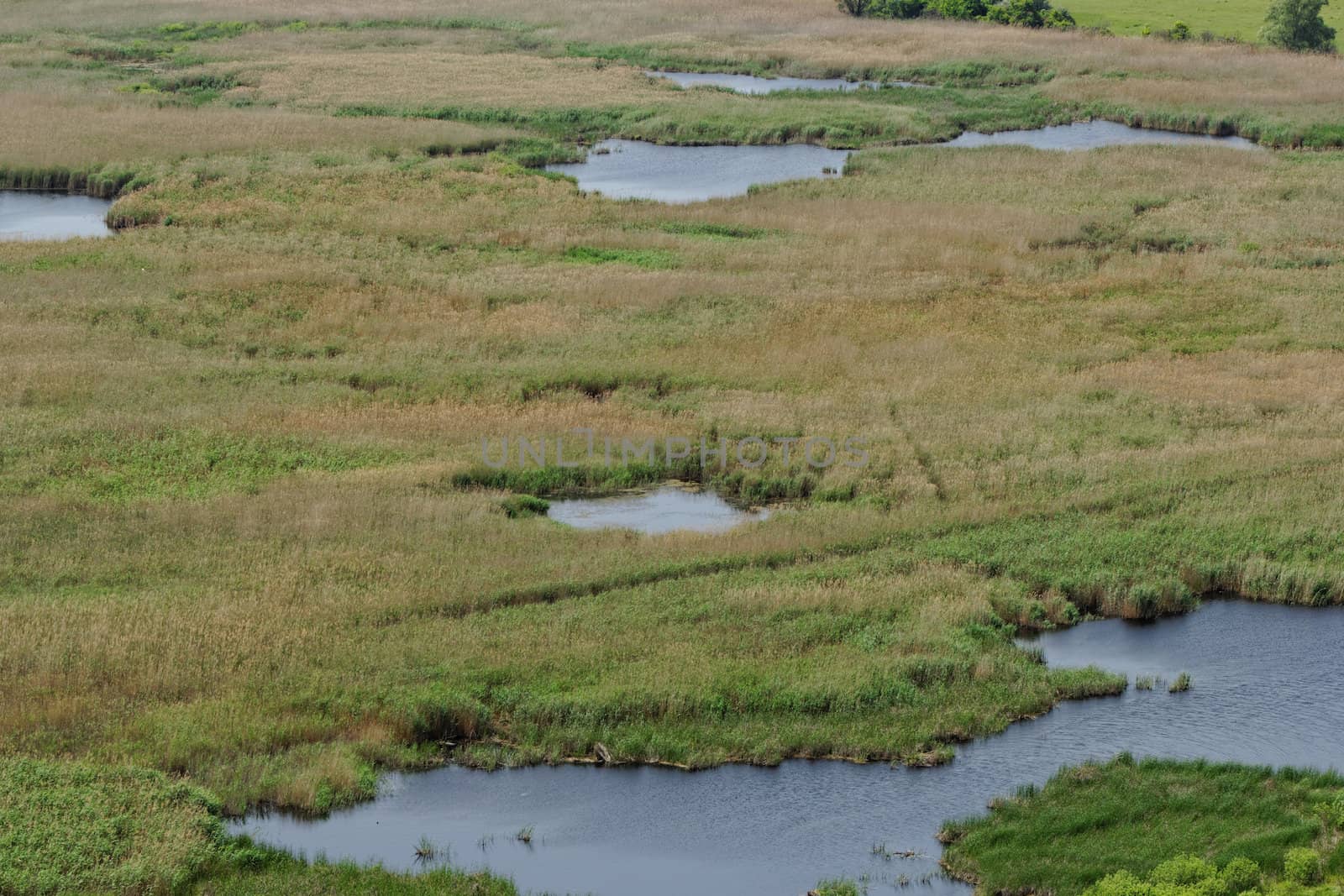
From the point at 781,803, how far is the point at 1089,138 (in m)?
52.8

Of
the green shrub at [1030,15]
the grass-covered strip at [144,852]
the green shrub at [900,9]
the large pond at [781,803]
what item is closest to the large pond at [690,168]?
the large pond at [781,803]

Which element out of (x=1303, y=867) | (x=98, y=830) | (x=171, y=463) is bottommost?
(x=98, y=830)

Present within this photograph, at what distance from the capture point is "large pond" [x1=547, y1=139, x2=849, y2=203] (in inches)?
2158

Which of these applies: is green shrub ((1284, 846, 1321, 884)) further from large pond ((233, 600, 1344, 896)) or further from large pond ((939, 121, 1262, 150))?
large pond ((939, 121, 1262, 150))

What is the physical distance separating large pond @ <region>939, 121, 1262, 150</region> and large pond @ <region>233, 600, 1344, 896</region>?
43933 millimetres

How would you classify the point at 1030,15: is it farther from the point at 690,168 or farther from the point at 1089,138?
the point at 690,168

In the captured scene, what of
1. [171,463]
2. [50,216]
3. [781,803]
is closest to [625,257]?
[171,463]

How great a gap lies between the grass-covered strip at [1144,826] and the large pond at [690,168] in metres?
36.6

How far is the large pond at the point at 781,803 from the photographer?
16.2 metres

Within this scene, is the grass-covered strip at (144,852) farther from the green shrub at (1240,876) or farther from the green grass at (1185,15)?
the green grass at (1185,15)

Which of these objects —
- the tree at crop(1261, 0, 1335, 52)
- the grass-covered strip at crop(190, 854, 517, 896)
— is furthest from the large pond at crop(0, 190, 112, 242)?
the tree at crop(1261, 0, 1335, 52)

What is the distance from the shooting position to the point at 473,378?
32750 millimetres

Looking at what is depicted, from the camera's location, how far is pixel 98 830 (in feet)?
51.7

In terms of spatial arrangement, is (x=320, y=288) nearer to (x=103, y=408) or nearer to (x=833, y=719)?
(x=103, y=408)
